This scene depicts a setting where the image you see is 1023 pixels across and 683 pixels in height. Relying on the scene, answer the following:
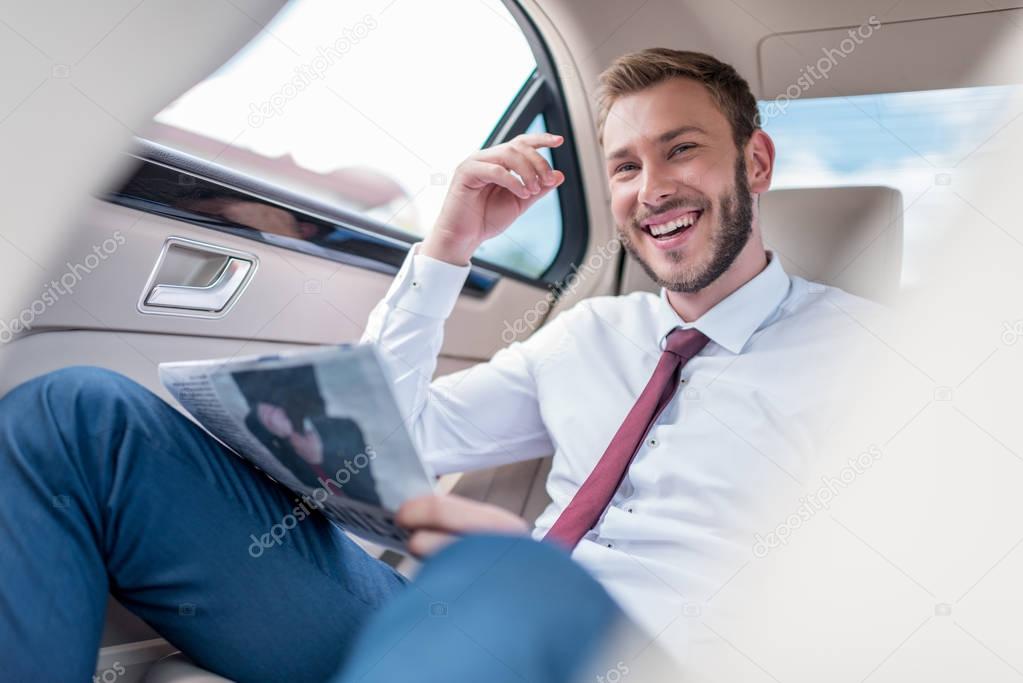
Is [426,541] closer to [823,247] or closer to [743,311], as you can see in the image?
[743,311]

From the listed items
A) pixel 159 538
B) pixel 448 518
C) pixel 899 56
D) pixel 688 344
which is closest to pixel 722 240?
pixel 688 344

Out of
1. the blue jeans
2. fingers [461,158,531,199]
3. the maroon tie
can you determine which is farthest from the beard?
the blue jeans

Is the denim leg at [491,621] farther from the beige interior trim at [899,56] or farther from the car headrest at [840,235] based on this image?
the beige interior trim at [899,56]

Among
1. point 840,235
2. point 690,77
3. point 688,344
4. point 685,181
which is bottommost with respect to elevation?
point 688,344

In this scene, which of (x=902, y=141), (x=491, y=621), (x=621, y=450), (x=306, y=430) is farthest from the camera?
(x=902, y=141)

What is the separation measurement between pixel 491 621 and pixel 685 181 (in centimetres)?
95

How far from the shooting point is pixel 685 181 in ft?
4.43

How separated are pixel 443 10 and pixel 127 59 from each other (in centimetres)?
67

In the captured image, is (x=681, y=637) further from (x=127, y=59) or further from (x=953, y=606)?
(x=127, y=59)

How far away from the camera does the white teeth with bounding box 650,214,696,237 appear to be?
1368 millimetres

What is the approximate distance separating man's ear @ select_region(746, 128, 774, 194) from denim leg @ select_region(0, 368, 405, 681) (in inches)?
39.6

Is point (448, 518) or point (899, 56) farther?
point (899, 56)

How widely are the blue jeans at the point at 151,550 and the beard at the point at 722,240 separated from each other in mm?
711

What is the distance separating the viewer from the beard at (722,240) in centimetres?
133
